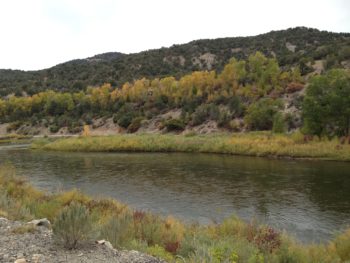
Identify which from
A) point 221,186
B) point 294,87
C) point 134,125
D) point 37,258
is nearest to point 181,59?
point 134,125

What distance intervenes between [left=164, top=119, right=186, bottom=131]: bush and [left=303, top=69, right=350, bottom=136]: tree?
29678 millimetres

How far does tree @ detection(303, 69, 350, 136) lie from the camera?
44344 mm

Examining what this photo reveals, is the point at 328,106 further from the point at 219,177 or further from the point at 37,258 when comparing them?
the point at 37,258

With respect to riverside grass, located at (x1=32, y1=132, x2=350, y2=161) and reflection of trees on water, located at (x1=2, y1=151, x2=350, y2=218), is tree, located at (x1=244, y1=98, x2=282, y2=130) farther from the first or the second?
reflection of trees on water, located at (x1=2, y1=151, x2=350, y2=218)

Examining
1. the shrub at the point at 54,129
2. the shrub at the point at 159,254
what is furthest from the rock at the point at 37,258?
the shrub at the point at 54,129

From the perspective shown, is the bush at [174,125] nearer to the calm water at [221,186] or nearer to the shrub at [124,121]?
the shrub at [124,121]

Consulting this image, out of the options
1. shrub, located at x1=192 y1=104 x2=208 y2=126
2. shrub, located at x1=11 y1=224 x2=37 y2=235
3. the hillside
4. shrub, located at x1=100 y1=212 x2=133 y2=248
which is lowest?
shrub, located at x1=192 y1=104 x2=208 y2=126

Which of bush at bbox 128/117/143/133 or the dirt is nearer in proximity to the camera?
the dirt

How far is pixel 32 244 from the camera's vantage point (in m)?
9.06

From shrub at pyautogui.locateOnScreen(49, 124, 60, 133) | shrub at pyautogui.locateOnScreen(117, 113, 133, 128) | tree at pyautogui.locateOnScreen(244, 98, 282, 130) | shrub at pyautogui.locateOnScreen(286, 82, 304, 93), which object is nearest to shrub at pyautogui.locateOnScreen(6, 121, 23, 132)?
shrub at pyautogui.locateOnScreen(49, 124, 60, 133)

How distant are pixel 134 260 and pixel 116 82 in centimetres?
11240

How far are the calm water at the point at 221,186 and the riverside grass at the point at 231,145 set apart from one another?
2.93 meters

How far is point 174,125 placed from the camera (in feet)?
243

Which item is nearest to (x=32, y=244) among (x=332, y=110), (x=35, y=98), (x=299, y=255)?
(x=299, y=255)
